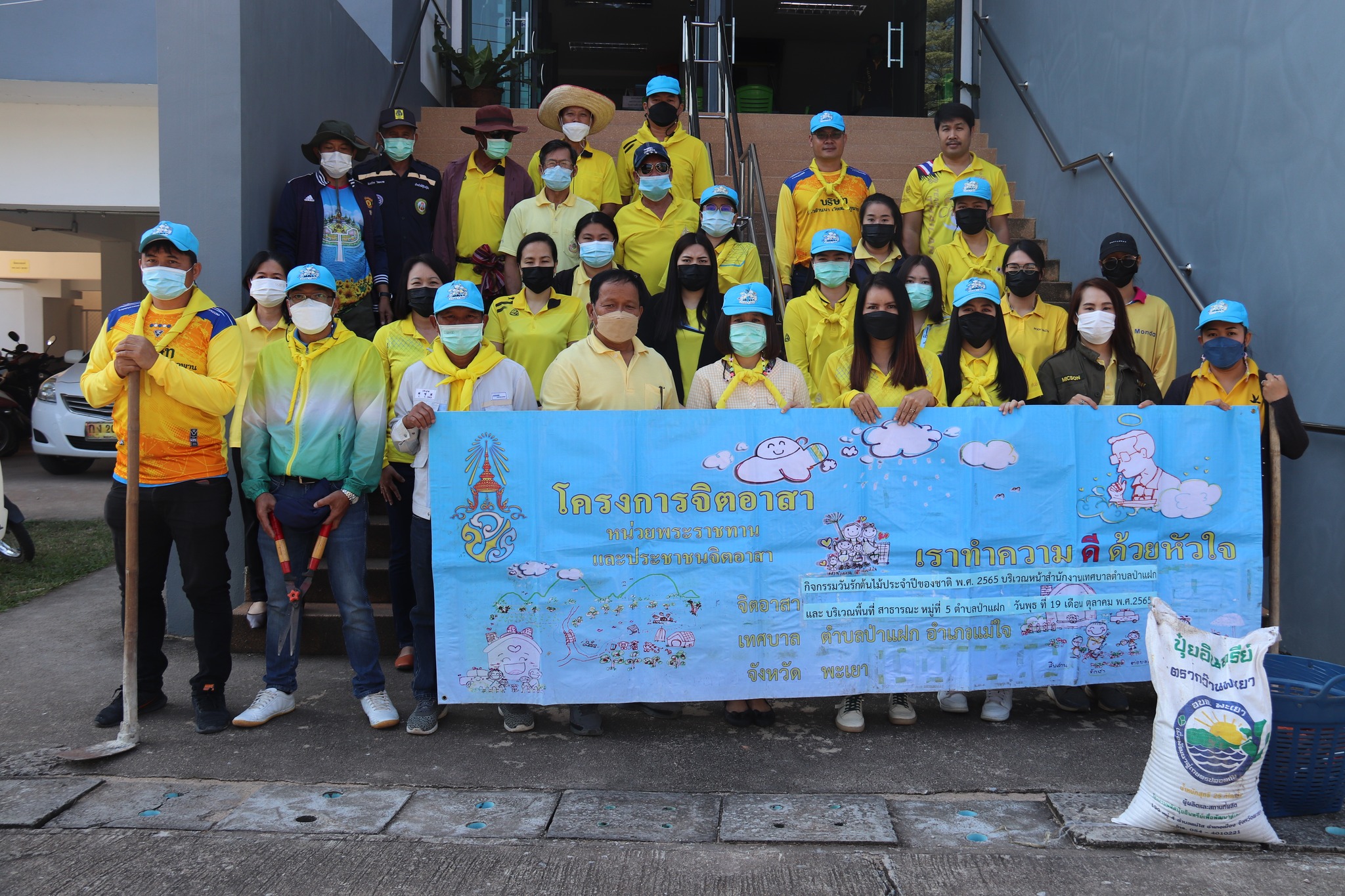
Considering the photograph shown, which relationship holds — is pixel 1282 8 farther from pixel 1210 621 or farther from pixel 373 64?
pixel 373 64

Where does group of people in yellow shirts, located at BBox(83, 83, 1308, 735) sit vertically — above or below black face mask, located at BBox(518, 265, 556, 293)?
below

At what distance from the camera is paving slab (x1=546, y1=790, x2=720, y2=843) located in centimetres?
351

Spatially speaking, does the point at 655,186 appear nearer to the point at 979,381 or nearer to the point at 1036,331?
the point at 1036,331

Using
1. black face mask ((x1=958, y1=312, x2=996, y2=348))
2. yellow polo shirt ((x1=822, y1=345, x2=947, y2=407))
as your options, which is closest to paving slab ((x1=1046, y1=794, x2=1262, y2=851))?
yellow polo shirt ((x1=822, y1=345, x2=947, y2=407))

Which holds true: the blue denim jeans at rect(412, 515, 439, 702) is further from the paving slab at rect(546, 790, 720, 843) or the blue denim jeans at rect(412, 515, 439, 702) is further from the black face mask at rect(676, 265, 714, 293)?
the black face mask at rect(676, 265, 714, 293)

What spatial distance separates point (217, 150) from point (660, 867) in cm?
449

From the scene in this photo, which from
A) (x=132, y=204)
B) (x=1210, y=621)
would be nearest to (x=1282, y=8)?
(x=1210, y=621)

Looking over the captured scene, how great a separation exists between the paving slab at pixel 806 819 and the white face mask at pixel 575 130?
15.3 feet

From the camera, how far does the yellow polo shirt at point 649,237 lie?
650 cm

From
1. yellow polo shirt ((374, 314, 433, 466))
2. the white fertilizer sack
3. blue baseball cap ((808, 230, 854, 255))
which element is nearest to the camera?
the white fertilizer sack

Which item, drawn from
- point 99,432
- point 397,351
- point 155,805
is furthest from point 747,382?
point 99,432

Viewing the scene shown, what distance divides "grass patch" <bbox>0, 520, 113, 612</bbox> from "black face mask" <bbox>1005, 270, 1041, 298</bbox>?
6117 mm

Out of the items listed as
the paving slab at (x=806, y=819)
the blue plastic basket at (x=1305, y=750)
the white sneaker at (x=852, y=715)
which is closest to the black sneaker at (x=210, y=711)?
the paving slab at (x=806, y=819)

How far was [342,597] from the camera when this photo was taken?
4.58 meters
